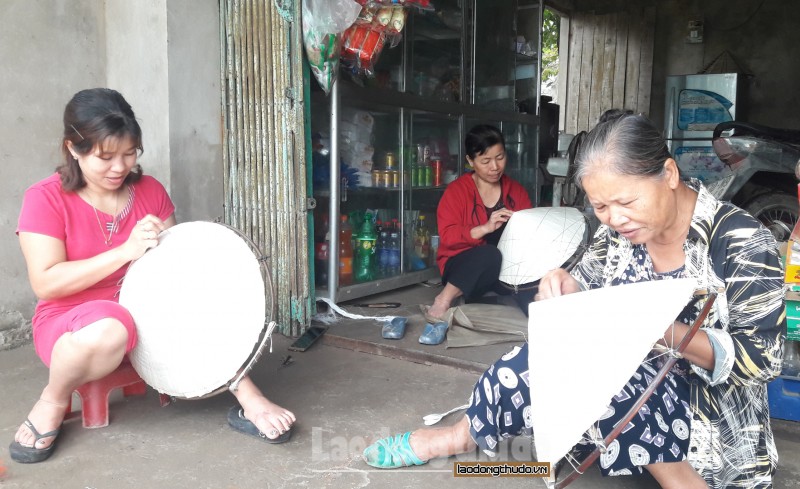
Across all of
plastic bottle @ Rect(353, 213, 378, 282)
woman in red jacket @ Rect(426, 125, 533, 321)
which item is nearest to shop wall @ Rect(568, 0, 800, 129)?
woman in red jacket @ Rect(426, 125, 533, 321)

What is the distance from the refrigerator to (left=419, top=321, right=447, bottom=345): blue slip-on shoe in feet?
14.1

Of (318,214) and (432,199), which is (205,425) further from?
(432,199)

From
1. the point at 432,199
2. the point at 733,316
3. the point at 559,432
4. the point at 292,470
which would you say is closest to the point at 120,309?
the point at 292,470

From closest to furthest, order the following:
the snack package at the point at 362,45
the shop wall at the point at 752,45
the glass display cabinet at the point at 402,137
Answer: the snack package at the point at 362,45, the glass display cabinet at the point at 402,137, the shop wall at the point at 752,45

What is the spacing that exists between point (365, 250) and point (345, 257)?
0.53ft

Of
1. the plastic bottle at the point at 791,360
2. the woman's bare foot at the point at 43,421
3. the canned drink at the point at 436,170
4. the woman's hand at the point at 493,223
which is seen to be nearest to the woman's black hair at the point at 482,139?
the woman's hand at the point at 493,223

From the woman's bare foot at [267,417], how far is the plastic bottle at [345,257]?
5.17 feet

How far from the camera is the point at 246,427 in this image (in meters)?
2.02

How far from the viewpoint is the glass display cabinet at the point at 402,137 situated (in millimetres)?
3486

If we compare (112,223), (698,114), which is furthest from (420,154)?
(698,114)

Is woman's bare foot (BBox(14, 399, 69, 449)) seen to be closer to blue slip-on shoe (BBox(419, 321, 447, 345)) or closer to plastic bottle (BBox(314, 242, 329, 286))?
blue slip-on shoe (BBox(419, 321, 447, 345))

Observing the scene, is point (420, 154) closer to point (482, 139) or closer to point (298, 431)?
point (482, 139)

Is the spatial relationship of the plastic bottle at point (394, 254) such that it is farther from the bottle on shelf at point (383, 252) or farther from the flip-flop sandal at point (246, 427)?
the flip-flop sandal at point (246, 427)

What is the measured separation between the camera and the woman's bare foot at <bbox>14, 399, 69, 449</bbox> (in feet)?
6.07
